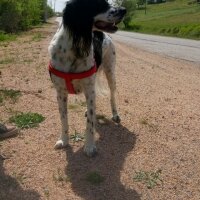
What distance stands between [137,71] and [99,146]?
19.5ft

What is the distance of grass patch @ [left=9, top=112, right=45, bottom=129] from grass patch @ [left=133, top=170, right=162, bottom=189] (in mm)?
1890

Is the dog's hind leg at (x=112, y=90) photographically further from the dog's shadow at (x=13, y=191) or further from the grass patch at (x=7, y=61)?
the grass patch at (x=7, y=61)

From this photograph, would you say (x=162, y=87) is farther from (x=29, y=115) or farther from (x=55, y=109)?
(x=29, y=115)

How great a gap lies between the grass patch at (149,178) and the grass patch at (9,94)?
321 centimetres

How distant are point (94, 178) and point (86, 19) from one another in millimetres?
1593

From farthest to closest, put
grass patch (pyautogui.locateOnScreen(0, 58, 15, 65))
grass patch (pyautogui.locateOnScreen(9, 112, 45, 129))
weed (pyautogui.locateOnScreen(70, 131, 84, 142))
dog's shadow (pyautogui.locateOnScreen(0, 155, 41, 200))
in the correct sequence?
1. grass patch (pyautogui.locateOnScreen(0, 58, 15, 65))
2. grass patch (pyautogui.locateOnScreen(9, 112, 45, 129))
3. weed (pyautogui.locateOnScreen(70, 131, 84, 142))
4. dog's shadow (pyautogui.locateOnScreen(0, 155, 41, 200))

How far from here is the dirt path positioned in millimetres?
4145

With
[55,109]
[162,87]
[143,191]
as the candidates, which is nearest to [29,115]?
[55,109]

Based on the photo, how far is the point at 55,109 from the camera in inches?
261

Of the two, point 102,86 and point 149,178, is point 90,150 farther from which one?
point 102,86

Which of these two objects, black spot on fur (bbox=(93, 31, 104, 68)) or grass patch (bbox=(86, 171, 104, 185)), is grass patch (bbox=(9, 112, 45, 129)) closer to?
black spot on fur (bbox=(93, 31, 104, 68))

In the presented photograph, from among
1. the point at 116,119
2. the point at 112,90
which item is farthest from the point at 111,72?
the point at 116,119

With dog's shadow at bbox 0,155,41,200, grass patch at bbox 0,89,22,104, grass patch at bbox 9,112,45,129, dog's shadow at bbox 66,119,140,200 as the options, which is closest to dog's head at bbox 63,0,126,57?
dog's shadow at bbox 66,119,140,200

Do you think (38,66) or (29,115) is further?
(38,66)
